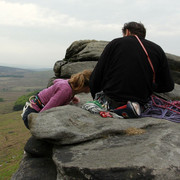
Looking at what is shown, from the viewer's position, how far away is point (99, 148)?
16.9ft

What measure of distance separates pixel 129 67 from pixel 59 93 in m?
2.94

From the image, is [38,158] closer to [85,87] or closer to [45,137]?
[45,137]

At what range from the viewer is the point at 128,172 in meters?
4.21

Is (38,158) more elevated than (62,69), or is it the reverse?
(62,69)

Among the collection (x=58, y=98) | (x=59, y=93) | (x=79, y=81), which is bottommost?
(x=58, y=98)

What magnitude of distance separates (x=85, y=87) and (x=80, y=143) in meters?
2.84

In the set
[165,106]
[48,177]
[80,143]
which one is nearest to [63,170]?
[80,143]

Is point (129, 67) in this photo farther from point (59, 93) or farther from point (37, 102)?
point (37, 102)

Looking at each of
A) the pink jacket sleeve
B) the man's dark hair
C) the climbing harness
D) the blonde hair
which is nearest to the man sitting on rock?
the man's dark hair

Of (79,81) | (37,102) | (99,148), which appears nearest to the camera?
(99,148)

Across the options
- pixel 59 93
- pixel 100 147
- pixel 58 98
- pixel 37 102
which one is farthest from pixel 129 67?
pixel 37 102

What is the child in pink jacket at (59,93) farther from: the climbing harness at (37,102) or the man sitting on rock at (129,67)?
the man sitting on rock at (129,67)

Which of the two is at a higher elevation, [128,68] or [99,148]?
[128,68]

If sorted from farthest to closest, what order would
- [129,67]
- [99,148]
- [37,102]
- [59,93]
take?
[37,102] → [59,93] → [129,67] → [99,148]
